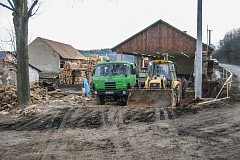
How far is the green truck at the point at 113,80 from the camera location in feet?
55.0

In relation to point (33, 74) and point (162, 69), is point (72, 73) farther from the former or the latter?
point (162, 69)

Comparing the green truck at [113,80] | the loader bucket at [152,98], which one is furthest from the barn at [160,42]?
the loader bucket at [152,98]

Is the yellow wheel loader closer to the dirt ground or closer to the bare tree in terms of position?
the dirt ground

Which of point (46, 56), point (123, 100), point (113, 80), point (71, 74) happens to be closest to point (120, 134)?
point (113, 80)

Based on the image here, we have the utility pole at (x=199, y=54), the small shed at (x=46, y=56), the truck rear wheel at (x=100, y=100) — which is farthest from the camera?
the small shed at (x=46, y=56)

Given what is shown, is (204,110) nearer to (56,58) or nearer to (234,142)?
(234,142)

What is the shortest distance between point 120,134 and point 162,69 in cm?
789

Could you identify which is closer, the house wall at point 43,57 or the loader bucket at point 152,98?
the loader bucket at point 152,98

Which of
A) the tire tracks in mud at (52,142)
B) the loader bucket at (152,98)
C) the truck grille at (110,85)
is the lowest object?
the tire tracks in mud at (52,142)

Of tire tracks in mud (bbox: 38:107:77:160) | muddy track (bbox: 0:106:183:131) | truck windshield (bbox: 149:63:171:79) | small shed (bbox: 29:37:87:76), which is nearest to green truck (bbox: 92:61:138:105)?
truck windshield (bbox: 149:63:171:79)

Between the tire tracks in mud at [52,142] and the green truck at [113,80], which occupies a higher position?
the green truck at [113,80]

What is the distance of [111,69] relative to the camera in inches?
675

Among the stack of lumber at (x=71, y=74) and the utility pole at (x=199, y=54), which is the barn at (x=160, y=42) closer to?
the stack of lumber at (x=71, y=74)

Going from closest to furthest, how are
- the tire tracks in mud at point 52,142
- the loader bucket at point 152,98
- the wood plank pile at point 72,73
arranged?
the tire tracks in mud at point 52,142, the loader bucket at point 152,98, the wood plank pile at point 72,73
